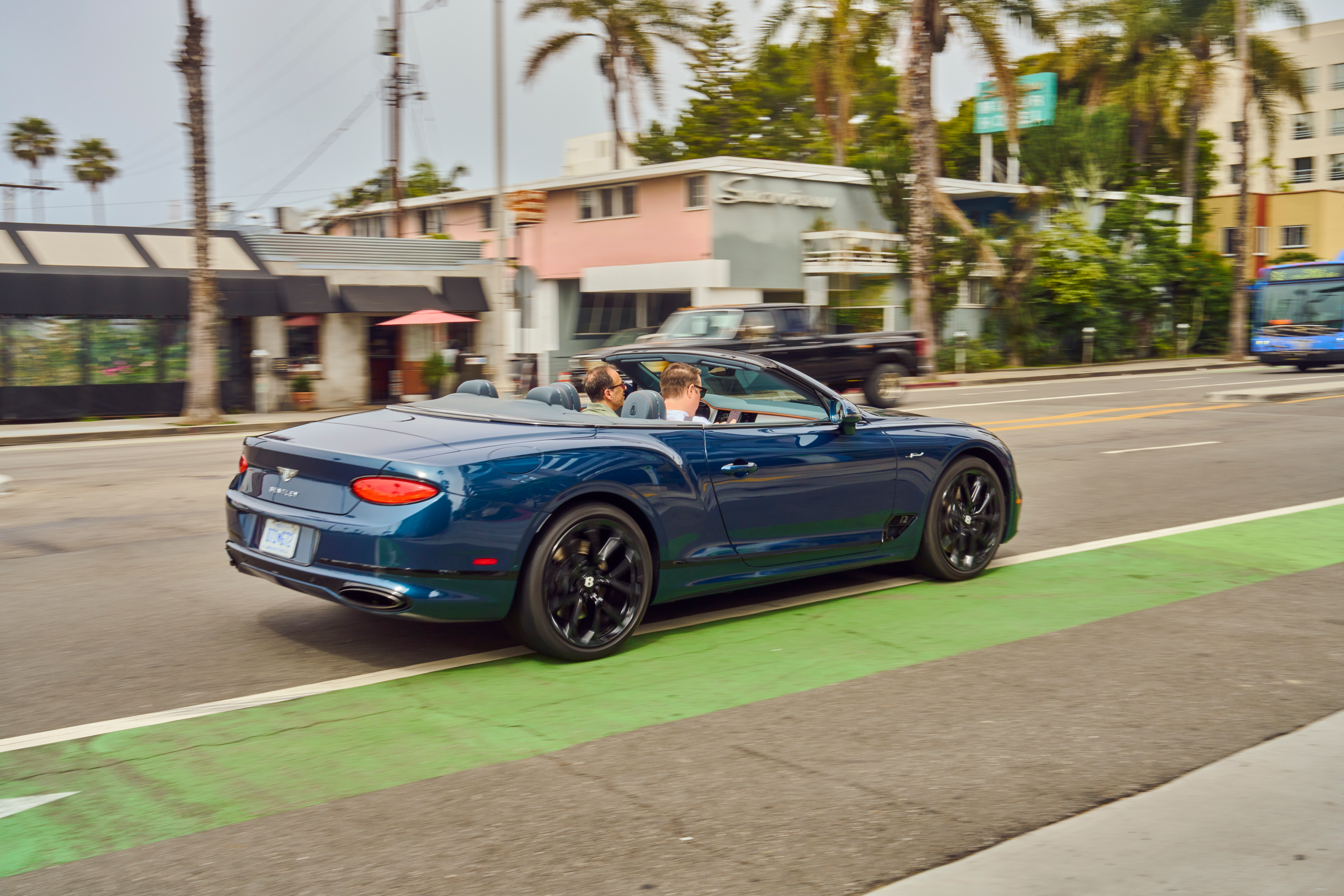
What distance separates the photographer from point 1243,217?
39.8m

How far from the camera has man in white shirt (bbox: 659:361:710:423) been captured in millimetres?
6660

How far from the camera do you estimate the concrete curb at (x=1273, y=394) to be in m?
22.6

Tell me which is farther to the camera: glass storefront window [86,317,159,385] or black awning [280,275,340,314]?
black awning [280,275,340,314]

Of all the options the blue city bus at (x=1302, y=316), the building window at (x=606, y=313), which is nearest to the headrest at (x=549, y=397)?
the blue city bus at (x=1302, y=316)

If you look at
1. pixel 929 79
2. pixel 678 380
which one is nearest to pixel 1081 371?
pixel 929 79

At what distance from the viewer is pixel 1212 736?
15.2ft

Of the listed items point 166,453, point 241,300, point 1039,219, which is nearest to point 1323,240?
point 1039,219

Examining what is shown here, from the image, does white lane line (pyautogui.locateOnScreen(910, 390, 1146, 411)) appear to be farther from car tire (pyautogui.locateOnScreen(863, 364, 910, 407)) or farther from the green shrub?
the green shrub

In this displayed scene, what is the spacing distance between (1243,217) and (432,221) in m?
28.4

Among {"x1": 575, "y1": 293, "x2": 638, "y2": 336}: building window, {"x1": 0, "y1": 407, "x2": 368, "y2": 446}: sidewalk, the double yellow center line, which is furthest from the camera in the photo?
{"x1": 575, "y1": 293, "x2": 638, "y2": 336}: building window

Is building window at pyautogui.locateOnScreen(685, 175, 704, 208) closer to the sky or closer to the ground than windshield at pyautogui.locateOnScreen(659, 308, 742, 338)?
closer to the sky

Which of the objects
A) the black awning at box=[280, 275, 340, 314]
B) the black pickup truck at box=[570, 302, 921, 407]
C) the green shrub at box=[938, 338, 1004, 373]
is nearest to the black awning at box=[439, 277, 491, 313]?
the black awning at box=[280, 275, 340, 314]

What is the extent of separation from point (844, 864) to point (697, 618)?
9.96 feet

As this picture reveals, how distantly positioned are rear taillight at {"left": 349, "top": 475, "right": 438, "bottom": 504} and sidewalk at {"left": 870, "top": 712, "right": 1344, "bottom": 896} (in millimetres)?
2490
